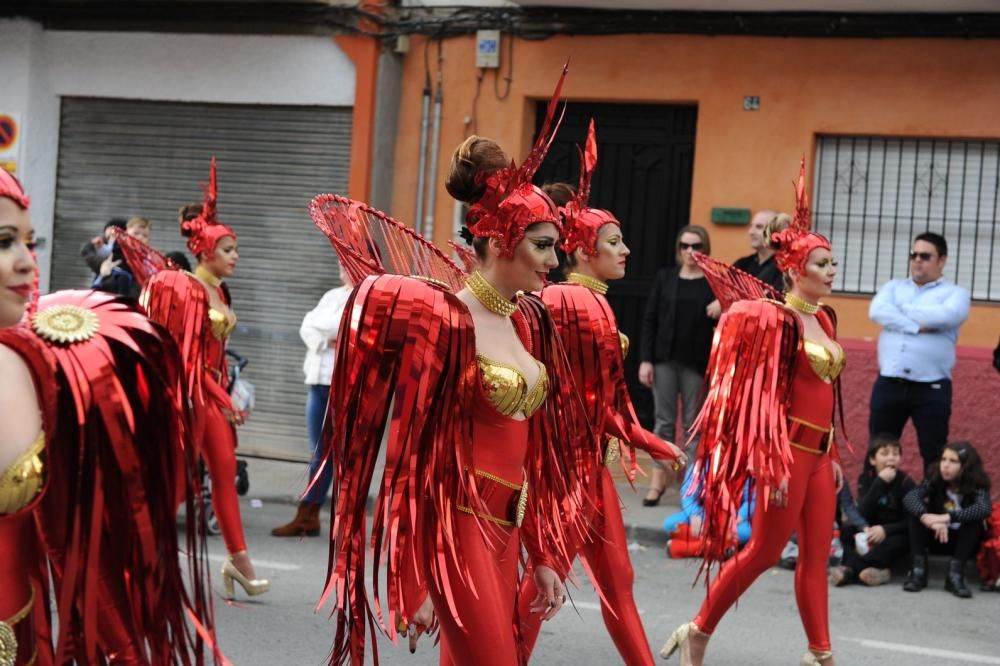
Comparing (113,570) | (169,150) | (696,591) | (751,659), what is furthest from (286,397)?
(113,570)

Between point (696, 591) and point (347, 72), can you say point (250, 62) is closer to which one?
point (347, 72)

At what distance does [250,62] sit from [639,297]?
4.11 meters

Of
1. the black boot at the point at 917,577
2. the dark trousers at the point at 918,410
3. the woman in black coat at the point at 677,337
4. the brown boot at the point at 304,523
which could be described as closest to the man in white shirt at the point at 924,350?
the dark trousers at the point at 918,410

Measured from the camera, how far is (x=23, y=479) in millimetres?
3113

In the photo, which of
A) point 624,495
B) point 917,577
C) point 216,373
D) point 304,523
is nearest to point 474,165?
point 216,373

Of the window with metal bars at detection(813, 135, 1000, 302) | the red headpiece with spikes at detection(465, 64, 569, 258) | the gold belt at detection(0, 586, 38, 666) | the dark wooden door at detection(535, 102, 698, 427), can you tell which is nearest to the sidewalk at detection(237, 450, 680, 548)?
the dark wooden door at detection(535, 102, 698, 427)

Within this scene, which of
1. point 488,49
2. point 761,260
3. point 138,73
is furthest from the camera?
point 138,73

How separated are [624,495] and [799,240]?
533 cm

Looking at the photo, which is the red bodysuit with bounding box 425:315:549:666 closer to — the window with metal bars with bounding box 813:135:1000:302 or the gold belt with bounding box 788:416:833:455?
the gold belt with bounding box 788:416:833:455

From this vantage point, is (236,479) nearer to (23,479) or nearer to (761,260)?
(761,260)

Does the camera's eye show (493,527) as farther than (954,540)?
No

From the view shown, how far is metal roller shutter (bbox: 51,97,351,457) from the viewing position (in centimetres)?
1348

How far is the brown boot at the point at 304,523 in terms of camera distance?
9852mm

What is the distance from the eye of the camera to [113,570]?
135 inches
